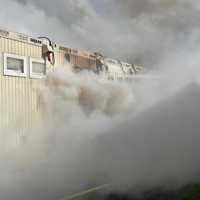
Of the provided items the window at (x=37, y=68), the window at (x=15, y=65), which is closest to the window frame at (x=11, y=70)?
the window at (x=15, y=65)

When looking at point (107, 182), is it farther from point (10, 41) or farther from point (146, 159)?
point (10, 41)

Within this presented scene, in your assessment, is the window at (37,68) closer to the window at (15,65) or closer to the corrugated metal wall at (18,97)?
the corrugated metal wall at (18,97)

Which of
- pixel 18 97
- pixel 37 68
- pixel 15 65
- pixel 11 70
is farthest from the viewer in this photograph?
pixel 37 68

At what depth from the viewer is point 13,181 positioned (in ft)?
23.1

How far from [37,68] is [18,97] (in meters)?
1.21

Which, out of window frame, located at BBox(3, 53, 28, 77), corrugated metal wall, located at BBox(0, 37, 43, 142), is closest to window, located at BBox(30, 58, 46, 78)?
corrugated metal wall, located at BBox(0, 37, 43, 142)

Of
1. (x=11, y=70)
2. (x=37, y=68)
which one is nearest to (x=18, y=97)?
(x=11, y=70)

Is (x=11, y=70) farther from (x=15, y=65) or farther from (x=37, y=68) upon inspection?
(x=37, y=68)

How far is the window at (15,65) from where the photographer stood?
946cm

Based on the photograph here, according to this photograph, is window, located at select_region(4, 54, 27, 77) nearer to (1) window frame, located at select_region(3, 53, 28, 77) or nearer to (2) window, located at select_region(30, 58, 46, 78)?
(1) window frame, located at select_region(3, 53, 28, 77)

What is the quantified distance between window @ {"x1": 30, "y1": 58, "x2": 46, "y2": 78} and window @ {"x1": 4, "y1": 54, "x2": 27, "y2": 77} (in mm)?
307

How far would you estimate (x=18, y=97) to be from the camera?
395 inches

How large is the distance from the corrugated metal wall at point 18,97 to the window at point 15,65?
12cm

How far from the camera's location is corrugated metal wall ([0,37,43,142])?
943 cm
